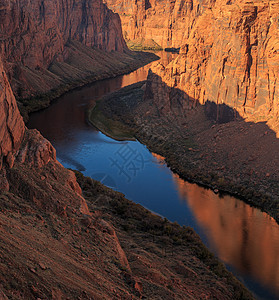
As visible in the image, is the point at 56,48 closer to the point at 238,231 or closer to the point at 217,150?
the point at 217,150

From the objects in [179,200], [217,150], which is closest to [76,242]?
[179,200]

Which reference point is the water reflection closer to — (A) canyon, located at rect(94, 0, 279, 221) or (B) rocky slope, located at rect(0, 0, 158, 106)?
(B) rocky slope, located at rect(0, 0, 158, 106)

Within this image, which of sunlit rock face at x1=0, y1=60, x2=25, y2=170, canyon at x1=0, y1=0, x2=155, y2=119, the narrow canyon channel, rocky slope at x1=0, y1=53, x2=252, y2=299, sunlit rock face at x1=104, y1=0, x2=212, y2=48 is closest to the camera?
rocky slope at x1=0, y1=53, x2=252, y2=299

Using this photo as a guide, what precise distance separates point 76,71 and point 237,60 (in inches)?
2414

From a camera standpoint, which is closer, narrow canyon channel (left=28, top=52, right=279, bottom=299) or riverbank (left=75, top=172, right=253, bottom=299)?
riverbank (left=75, top=172, right=253, bottom=299)

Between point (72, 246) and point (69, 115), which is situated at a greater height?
point (72, 246)

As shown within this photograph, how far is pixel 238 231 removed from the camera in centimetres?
2912

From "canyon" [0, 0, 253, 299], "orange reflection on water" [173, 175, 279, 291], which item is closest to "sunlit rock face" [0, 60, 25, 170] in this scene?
"canyon" [0, 0, 253, 299]

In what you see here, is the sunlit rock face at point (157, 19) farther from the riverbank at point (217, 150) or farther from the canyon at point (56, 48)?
the riverbank at point (217, 150)

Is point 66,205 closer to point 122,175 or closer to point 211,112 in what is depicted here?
point 122,175

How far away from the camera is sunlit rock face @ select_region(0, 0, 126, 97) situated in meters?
74.5

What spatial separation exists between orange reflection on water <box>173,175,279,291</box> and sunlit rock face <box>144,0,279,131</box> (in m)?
11.1

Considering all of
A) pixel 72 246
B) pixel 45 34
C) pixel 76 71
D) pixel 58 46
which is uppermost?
pixel 72 246

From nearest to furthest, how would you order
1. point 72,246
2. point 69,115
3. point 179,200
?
1. point 72,246
2. point 179,200
3. point 69,115
